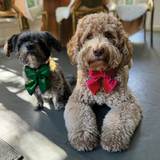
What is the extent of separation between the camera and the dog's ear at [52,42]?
149 cm

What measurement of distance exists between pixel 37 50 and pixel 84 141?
0.79 m

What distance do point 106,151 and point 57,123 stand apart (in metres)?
0.48

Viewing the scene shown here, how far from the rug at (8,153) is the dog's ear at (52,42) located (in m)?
0.83

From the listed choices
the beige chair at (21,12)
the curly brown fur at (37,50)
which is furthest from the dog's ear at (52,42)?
the beige chair at (21,12)

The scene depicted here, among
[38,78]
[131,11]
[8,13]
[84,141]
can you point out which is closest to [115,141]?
[84,141]

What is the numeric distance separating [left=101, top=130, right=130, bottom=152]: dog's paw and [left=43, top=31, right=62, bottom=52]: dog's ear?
2.67 ft

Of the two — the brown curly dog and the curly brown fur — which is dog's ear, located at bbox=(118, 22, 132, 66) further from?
the curly brown fur

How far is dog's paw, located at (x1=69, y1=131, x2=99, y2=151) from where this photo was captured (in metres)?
1.09

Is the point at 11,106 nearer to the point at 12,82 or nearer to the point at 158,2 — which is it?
the point at 12,82

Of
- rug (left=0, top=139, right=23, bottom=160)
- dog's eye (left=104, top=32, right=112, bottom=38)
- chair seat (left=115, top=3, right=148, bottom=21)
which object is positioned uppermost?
chair seat (left=115, top=3, right=148, bottom=21)

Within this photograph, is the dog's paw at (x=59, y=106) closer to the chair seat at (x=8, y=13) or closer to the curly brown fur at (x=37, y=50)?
the curly brown fur at (x=37, y=50)

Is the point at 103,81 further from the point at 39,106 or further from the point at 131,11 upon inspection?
the point at 131,11

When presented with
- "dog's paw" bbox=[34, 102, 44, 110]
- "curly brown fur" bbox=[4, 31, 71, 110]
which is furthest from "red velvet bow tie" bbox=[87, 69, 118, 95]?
"dog's paw" bbox=[34, 102, 44, 110]

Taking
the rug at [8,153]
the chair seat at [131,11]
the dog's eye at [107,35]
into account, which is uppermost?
the chair seat at [131,11]
